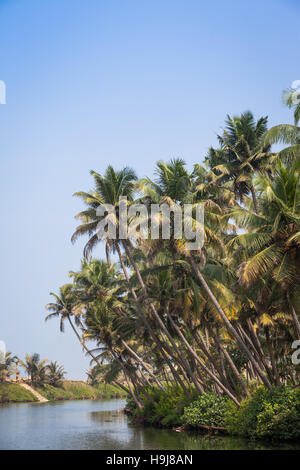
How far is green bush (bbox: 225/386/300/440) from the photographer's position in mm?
16578

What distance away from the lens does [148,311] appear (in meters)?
25.2

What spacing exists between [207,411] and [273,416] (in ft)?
16.9

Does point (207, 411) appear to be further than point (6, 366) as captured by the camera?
No

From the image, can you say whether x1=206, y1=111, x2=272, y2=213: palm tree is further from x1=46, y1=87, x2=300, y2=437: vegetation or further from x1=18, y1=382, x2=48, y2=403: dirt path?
x1=18, y1=382, x2=48, y2=403: dirt path

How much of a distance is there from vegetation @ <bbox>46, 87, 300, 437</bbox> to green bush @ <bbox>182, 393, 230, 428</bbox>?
0.23 feet

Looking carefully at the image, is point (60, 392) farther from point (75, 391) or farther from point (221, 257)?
point (221, 257)

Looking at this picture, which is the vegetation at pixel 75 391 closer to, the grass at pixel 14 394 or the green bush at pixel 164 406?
the grass at pixel 14 394

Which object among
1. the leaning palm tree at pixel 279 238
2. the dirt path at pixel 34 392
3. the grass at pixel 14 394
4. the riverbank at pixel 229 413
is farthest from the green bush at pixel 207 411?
the dirt path at pixel 34 392

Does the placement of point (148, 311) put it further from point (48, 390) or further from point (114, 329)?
point (48, 390)

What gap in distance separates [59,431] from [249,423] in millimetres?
12793

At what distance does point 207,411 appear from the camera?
21.3 m

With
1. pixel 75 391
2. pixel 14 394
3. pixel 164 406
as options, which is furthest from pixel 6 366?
pixel 164 406

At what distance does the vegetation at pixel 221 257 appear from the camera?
53.2 feet

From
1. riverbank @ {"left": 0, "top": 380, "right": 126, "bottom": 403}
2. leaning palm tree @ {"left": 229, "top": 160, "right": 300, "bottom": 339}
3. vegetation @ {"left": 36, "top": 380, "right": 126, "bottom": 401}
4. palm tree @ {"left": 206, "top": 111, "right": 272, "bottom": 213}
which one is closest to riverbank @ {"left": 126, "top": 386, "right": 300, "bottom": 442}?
leaning palm tree @ {"left": 229, "top": 160, "right": 300, "bottom": 339}
